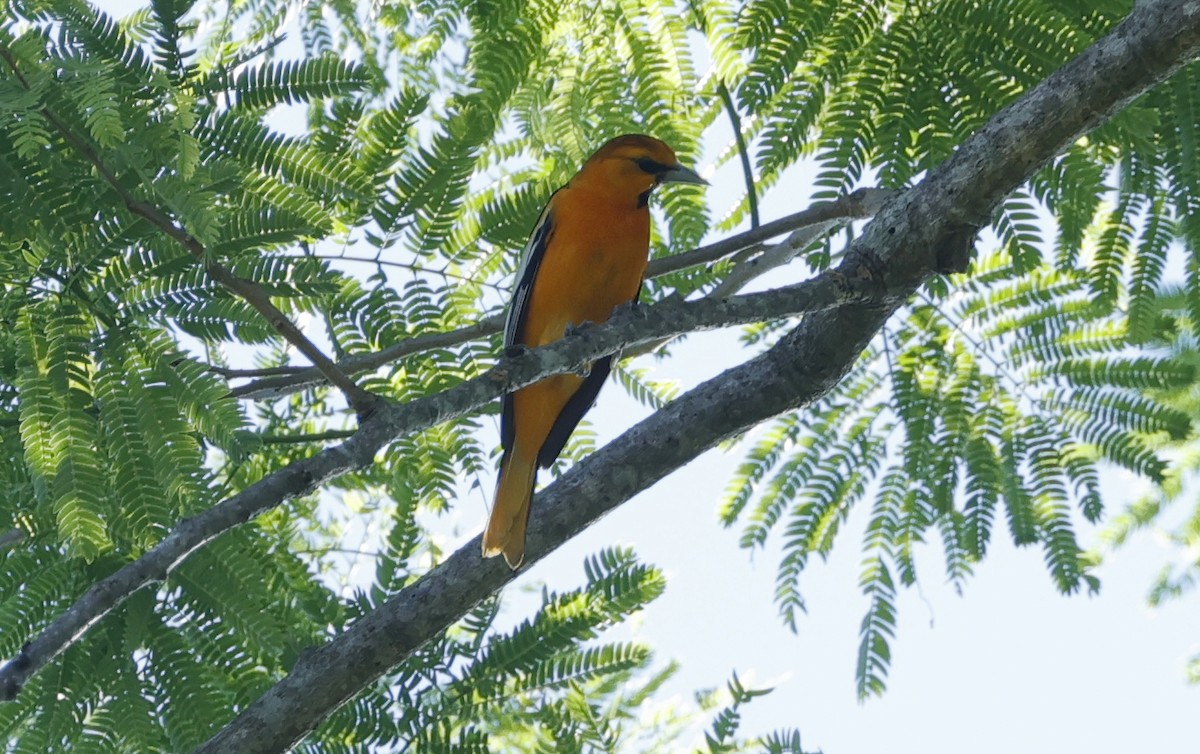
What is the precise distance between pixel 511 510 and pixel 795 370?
1.04 metres

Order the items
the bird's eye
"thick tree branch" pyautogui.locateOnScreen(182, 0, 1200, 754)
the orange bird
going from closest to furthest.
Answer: "thick tree branch" pyautogui.locateOnScreen(182, 0, 1200, 754), the bird's eye, the orange bird

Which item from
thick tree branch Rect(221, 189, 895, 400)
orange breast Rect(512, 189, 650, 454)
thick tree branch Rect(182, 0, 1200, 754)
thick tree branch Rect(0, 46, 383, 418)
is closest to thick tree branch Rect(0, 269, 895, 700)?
thick tree branch Rect(0, 46, 383, 418)

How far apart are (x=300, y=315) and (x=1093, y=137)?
9.44 ft

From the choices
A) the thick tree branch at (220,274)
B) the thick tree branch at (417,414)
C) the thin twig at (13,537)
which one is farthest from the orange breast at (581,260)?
the thick tree branch at (220,274)

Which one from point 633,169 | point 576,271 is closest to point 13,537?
point 576,271

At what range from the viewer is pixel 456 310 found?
4473mm

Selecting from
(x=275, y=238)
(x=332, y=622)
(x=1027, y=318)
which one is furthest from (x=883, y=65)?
(x=332, y=622)

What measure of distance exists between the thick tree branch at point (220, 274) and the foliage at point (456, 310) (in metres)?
0.03

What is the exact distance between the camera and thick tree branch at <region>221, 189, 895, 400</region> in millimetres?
3934

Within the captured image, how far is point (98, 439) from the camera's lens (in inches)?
128

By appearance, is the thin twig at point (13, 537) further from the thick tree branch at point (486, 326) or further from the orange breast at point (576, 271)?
the orange breast at point (576, 271)

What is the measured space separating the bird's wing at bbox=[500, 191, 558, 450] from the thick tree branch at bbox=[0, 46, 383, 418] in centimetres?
162

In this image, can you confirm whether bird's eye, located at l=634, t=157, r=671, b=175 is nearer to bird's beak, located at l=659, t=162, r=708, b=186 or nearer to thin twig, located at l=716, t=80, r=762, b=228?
bird's beak, located at l=659, t=162, r=708, b=186

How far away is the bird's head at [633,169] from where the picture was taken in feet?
15.4
